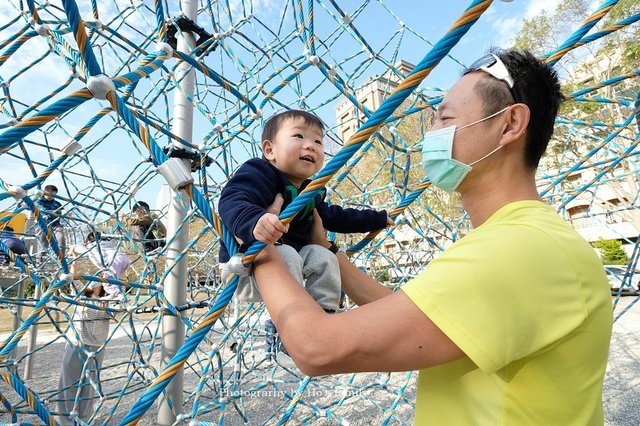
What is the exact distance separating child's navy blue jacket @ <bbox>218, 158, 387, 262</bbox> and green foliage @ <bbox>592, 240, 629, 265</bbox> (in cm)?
1219

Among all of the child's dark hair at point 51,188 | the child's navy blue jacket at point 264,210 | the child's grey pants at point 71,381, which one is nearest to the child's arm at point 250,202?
the child's navy blue jacket at point 264,210

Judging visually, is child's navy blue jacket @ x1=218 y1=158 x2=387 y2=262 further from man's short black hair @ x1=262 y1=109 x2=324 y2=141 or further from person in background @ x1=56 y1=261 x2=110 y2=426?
person in background @ x1=56 y1=261 x2=110 y2=426

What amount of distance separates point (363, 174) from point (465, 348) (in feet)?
27.5

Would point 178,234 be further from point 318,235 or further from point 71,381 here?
point 71,381

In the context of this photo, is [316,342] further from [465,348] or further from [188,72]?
[188,72]

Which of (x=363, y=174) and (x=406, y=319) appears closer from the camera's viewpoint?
(x=406, y=319)

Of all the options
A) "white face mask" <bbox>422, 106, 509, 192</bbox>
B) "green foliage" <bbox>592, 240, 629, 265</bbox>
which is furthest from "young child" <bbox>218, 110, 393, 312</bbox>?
"green foliage" <bbox>592, 240, 629, 265</bbox>

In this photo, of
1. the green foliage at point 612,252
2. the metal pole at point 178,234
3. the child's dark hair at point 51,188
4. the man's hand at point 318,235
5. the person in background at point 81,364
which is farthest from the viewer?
the green foliage at point 612,252

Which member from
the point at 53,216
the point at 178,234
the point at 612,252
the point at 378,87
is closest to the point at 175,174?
the point at 178,234

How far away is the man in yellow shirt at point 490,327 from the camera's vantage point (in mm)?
454

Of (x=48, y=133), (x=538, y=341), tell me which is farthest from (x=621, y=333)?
(x=48, y=133)

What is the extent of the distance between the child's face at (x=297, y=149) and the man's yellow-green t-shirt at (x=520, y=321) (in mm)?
493

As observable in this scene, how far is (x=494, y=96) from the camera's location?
0.68 m

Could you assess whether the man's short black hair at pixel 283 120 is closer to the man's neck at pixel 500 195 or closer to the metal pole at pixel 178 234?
the man's neck at pixel 500 195
